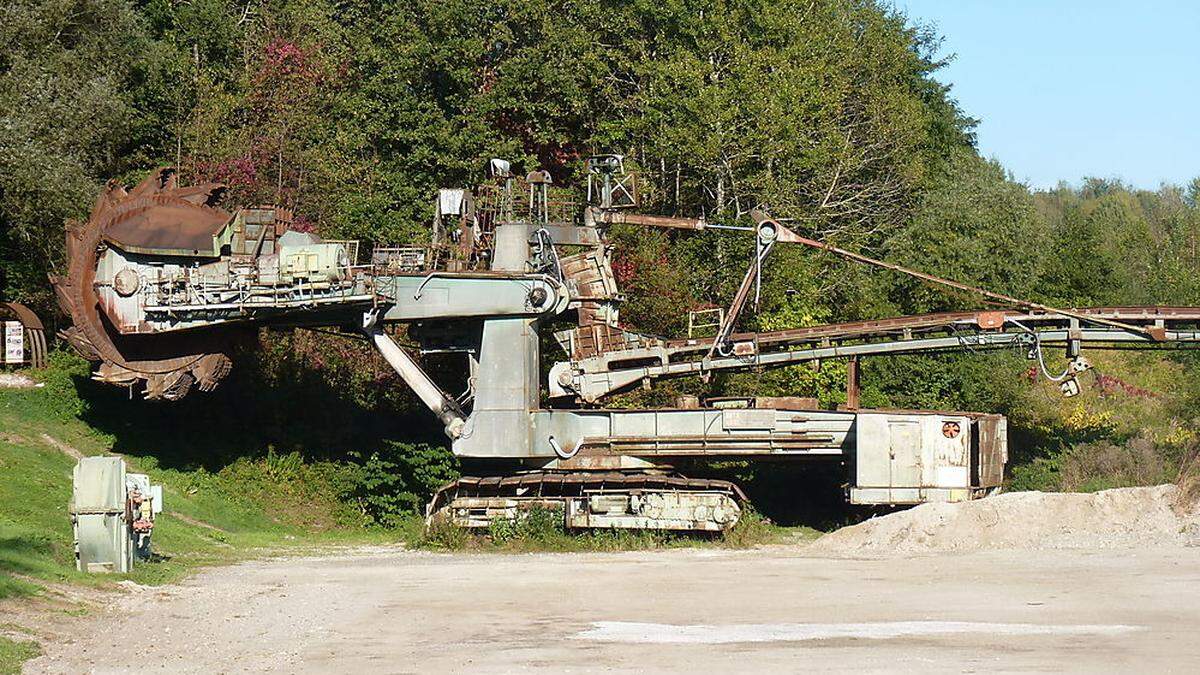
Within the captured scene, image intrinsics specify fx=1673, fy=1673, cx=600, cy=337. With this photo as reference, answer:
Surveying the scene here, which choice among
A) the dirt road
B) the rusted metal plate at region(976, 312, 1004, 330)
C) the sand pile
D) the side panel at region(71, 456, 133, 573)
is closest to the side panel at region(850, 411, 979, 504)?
the sand pile

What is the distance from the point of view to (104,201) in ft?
148

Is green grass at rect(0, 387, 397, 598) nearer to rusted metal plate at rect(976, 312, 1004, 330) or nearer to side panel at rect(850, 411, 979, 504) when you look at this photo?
side panel at rect(850, 411, 979, 504)

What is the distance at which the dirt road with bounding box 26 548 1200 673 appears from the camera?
23422 millimetres

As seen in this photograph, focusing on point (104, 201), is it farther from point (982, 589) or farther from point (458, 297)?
point (982, 589)

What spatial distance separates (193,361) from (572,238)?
35.6ft

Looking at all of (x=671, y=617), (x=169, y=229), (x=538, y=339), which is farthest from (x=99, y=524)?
(x=169, y=229)

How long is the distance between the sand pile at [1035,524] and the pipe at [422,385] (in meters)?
9.86

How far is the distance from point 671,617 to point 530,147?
134ft

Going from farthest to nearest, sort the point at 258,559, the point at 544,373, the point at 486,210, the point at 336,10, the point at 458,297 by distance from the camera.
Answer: the point at 336,10, the point at 544,373, the point at 486,210, the point at 458,297, the point at 258,559

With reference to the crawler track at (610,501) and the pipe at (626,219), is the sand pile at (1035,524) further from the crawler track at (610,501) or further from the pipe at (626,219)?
the pipe at (626,219)

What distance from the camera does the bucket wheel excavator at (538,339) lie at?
4103 cm

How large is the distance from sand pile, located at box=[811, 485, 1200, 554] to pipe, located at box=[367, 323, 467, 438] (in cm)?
986

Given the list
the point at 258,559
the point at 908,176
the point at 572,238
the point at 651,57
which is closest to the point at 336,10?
the point at 651,57

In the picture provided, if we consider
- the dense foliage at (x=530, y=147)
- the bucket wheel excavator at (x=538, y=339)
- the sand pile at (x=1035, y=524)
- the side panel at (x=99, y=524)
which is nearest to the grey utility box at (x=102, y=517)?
the side panel at (x=99, y=524)
